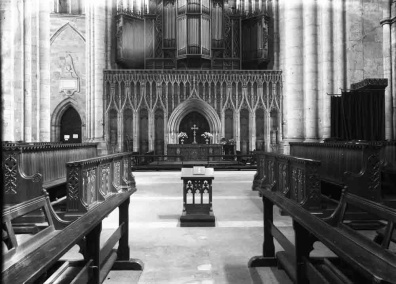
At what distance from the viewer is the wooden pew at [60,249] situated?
1.55 meters

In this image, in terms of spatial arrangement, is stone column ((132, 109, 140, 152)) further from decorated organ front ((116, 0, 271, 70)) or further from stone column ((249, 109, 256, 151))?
stone column ((249, 109, 256, 151))

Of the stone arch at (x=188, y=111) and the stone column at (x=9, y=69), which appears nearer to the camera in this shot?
the stone column at (x=9, y=69)

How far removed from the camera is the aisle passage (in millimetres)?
3230

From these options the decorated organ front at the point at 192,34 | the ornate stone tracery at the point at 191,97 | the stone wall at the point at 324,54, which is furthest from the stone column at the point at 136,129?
the stone wall at the point at 324,54

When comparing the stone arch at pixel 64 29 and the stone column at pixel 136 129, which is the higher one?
the stone arch at pixel 64 29

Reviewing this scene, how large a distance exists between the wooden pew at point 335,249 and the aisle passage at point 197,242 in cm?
31

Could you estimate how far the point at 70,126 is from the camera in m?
17.0

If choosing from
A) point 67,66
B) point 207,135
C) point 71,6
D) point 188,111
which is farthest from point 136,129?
point 71,6

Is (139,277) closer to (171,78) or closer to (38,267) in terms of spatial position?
(38,267)

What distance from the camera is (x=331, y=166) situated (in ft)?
20.5

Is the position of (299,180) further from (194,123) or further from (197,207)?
(194,123)

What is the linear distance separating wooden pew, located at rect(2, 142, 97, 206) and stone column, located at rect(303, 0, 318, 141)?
27.6ft

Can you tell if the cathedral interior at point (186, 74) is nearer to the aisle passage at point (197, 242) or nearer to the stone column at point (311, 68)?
the stone column at point (311, 68)

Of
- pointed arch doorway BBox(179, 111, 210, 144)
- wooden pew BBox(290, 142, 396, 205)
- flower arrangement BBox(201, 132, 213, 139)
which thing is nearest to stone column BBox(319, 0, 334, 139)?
wooden pew BBox(290, 142, 396, 205)
